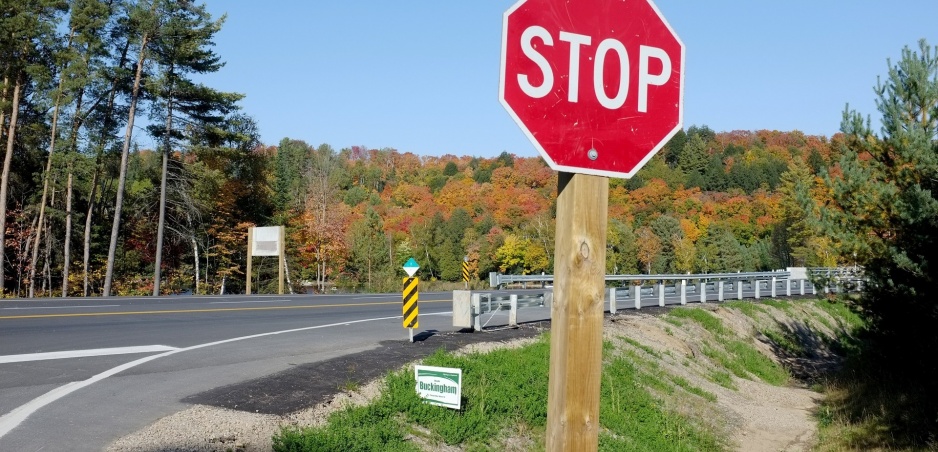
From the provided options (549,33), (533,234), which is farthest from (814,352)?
(533,234)

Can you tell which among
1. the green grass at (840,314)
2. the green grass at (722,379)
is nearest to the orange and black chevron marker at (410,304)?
the green grass at (722,379)

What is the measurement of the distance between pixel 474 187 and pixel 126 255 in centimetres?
5475

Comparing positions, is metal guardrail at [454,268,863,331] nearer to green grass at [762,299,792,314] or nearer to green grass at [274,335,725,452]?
green grass at [762,299,792,314]

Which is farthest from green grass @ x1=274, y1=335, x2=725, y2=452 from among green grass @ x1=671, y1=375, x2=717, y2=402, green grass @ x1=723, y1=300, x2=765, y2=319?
green grass @ x1=723, y1=300, x2=765, y2=319

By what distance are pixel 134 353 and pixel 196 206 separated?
3738 cm

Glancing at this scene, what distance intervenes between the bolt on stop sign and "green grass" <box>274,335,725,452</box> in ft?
15.8

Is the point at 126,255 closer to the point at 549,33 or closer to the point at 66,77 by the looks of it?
the point at 66,77

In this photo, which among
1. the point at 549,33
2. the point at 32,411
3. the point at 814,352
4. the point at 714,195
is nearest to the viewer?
the point at 549,33

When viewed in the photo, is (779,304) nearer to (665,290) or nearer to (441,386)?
(665,290)

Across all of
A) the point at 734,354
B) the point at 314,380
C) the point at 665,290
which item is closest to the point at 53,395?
the point at 314,380

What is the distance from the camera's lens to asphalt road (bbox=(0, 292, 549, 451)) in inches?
276

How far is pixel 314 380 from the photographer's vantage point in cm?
943

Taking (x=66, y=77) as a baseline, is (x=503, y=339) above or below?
below

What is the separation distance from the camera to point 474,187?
10075 cm
